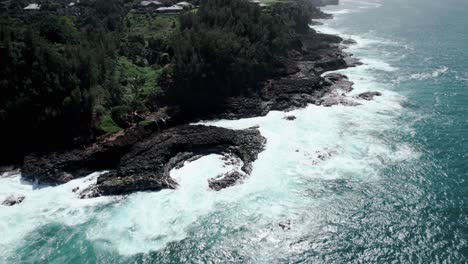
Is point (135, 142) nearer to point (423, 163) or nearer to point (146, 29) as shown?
point (423, 163)

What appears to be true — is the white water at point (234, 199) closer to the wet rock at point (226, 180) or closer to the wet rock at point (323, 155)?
the wet rock at point (323, 155)

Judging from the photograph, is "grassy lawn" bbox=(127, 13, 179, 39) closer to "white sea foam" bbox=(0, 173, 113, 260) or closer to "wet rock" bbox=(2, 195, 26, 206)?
"white sea foam" bbox=(0, 173, 113, 260)

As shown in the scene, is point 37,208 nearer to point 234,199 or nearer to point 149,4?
point 234,199

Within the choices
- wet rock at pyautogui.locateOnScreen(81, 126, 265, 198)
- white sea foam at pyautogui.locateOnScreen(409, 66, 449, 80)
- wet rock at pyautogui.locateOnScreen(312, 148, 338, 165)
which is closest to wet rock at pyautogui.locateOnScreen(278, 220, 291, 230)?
wet rock at pyautogui.locateOnScreen(81, 126, 265, 198)

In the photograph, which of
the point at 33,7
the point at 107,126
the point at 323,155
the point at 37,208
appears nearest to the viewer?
the point at 37,208

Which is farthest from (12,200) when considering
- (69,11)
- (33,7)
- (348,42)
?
(348,42)

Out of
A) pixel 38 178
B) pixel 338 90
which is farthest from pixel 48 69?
pixel 338 90
